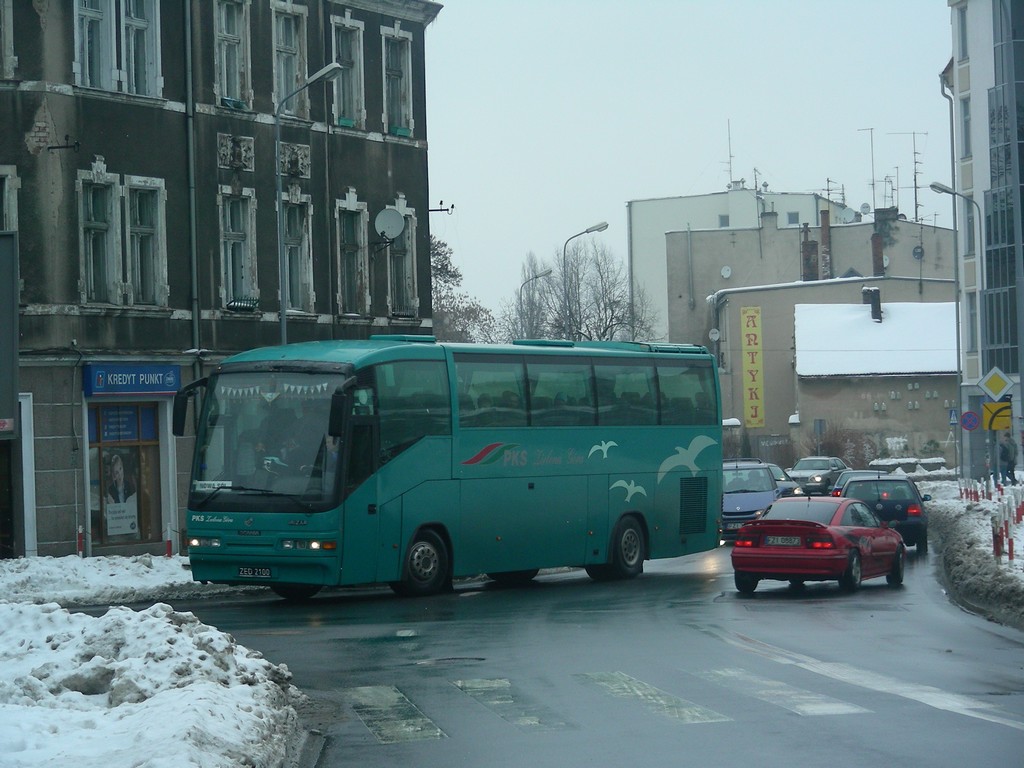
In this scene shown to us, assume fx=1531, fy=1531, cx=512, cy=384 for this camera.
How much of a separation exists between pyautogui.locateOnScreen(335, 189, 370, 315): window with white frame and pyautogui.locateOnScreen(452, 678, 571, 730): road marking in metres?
24.3

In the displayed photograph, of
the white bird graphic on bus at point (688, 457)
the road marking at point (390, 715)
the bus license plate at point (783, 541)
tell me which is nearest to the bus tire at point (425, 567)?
the bus license plate at point (783, 541)

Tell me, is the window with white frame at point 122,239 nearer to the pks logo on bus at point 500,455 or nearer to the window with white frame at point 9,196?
the window with white frame at point 9,196

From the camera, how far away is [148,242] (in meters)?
31.5

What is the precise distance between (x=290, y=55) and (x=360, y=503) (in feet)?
57.4

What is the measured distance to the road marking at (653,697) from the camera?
1059 cm

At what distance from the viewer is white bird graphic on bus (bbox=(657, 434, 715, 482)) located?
26312 millimetres

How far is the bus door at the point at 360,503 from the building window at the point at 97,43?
41.9 ft

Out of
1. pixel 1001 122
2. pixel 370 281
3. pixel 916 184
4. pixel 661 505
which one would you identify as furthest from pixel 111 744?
pixel 916 184

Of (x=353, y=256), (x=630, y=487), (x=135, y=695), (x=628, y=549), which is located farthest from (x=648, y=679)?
(x=353, y=256)

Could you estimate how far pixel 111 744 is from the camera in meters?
8.11

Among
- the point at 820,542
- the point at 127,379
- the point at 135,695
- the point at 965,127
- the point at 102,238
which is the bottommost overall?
the point at 820,542

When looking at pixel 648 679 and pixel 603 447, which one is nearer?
pixel 648 679

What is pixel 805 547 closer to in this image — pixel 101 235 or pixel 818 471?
pixel 101 235

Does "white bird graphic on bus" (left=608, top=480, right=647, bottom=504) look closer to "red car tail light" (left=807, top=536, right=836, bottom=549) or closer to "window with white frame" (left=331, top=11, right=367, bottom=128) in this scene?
"red car tail light" (left=807, top=536, right=836, bottom=549)
